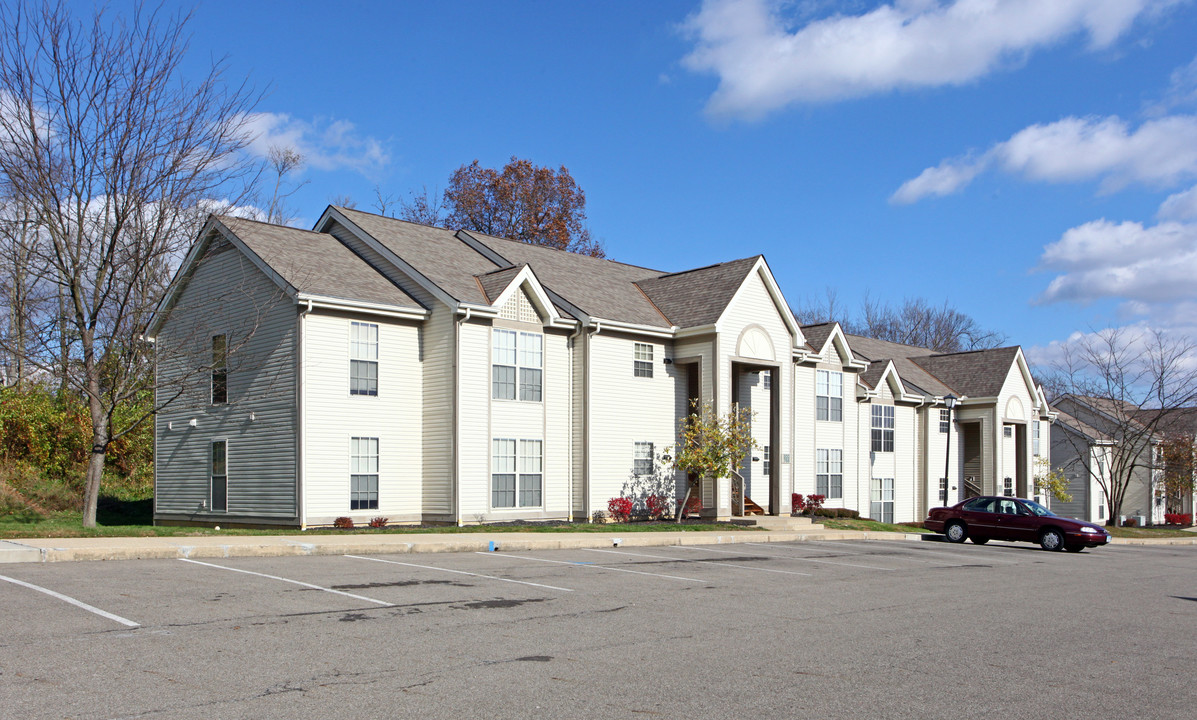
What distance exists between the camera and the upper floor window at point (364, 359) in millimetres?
25250

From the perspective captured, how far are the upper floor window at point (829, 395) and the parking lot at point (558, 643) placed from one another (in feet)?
68.6

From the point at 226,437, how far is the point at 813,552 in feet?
51.3

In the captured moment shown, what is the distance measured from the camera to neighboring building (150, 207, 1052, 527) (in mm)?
24875

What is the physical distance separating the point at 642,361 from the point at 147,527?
14.7m

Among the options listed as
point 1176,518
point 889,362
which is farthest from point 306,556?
point 1176,518

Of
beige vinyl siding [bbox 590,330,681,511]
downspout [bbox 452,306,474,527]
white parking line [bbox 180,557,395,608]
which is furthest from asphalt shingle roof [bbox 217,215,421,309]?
white parking line [bbox 180,557,395,608]

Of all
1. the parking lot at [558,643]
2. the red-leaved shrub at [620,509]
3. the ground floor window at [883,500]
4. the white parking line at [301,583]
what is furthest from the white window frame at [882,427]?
the white parking line at [301,583]

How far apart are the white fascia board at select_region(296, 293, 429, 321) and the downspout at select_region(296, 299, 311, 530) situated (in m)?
0.18

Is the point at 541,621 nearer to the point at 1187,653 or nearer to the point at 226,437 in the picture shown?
the point at 1187,653

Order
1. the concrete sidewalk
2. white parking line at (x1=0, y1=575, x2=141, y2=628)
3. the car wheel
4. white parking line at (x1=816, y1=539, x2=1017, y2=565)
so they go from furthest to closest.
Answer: the car wheel → white parking line at (x1=816, y1=539, x2=1017, y2=565) → the concrete sidewalk → white parking line at (x1=0, y1=575, x2=141, y2=628)

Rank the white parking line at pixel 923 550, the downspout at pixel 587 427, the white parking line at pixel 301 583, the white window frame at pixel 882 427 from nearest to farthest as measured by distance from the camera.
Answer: the white parking line at pixel 301 583 → the white parking line at pixel 923 550 → the downspout at pixel 587 427 → the white window frame at pixel 882 427

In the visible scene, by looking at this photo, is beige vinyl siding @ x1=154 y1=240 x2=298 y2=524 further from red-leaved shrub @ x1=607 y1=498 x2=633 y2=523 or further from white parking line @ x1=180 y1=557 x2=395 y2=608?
red-leaved shrub @ x1=607 y1=498 x2=633 y2=523

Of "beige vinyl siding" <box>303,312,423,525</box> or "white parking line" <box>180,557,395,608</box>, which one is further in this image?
"beige vinyl siding" <box>303,312,423,525</box>

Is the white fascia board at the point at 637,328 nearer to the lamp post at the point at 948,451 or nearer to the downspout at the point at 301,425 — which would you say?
the downspout at the point at 301,425
